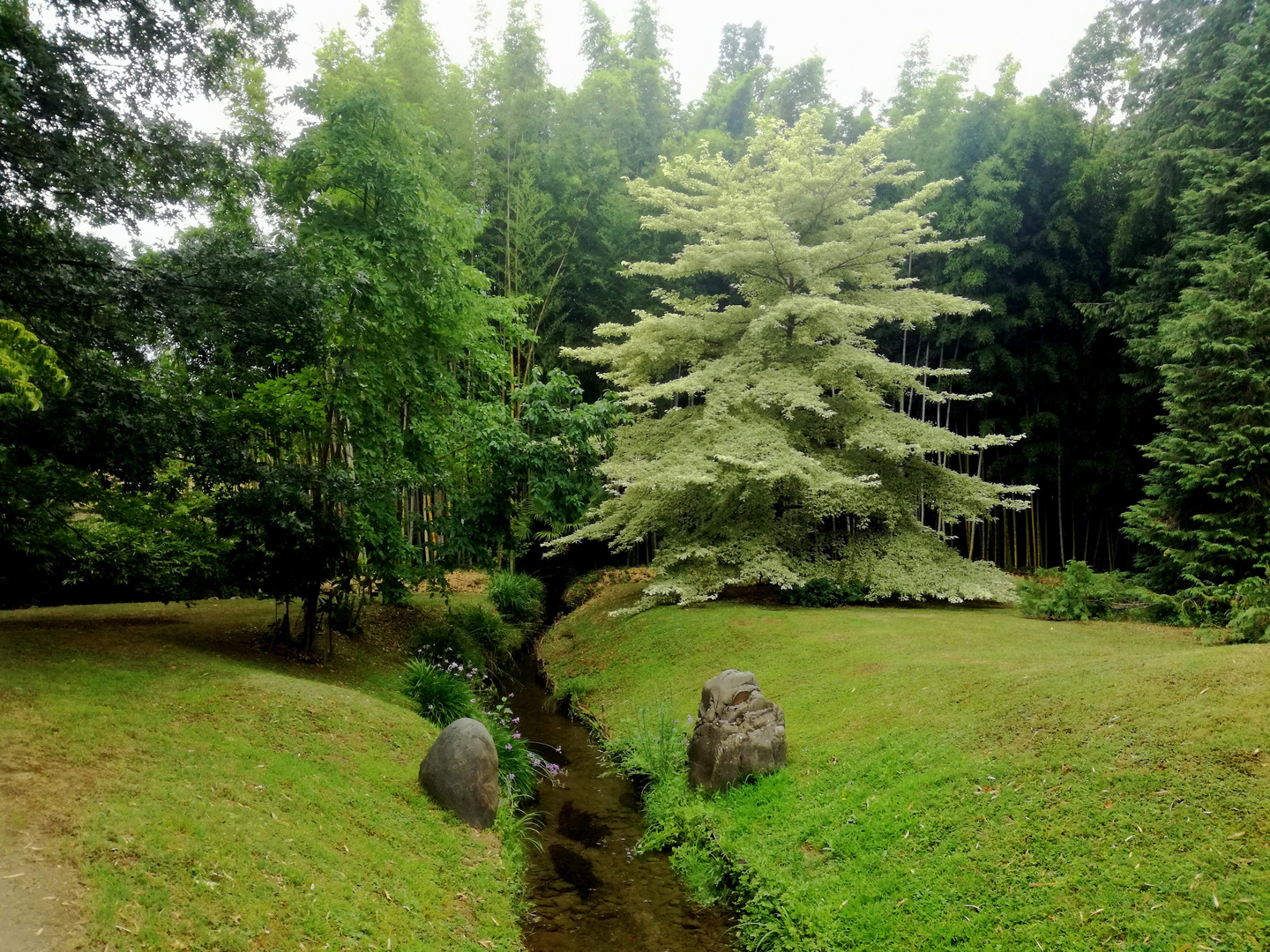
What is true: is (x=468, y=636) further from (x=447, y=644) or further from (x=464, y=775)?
(x=464, y=775)

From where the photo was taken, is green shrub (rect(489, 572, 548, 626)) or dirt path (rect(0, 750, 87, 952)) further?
green shrub (rect(489, 572, 548, 626))

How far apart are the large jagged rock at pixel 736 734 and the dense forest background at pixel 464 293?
3380 mm

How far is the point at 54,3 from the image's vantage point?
580 cm

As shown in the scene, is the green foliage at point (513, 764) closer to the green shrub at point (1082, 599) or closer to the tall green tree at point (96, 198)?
the tall green tree at point (96, 198)

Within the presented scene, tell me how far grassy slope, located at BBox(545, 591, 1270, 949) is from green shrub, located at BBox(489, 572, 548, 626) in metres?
7.37

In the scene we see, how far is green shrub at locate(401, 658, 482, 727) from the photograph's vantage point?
7.92m

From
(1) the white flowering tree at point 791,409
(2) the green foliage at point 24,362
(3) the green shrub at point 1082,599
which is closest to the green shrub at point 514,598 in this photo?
(1) the white flowering tree at point 791,409

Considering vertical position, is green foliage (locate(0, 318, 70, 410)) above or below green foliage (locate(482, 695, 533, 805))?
above

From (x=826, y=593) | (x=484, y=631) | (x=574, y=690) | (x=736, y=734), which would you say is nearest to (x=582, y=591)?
(x=484, y=631)

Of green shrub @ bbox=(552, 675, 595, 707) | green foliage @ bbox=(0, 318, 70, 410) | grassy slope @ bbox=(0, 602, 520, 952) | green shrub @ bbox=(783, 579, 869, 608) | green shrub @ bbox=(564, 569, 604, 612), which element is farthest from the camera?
green shrub @ bbox=(564, 569, 604, 612)

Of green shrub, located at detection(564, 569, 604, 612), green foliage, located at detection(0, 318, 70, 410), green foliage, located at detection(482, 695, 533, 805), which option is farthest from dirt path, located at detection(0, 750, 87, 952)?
green shrub, located at detection(564, 569, 604, 612)

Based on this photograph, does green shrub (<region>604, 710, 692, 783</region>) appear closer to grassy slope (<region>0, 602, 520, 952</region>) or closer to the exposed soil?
grassy slope (<region>0, 602, 520, 952</region>)

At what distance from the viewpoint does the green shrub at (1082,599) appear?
10.5 meters

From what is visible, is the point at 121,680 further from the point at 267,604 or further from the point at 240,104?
the point at 240,104
